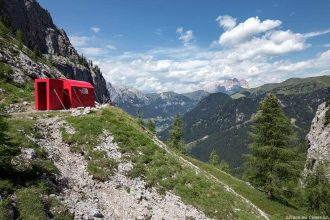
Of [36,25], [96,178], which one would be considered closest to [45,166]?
[96,178]

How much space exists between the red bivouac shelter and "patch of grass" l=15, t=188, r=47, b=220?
21.3 metres

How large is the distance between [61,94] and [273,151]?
91.9 ft

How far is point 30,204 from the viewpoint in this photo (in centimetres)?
1667

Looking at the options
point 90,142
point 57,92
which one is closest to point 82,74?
point 57,92

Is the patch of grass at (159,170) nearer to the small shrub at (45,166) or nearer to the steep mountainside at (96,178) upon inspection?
the steep mountainside at (96,178)

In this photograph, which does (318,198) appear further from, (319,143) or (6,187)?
(319,143)

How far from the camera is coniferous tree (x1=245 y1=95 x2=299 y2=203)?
138 ft

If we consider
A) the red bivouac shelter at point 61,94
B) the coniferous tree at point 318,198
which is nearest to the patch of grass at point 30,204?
the red bivouac shelter at point 61,94

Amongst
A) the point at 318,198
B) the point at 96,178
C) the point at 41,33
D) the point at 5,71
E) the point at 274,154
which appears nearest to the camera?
the point at 96,178

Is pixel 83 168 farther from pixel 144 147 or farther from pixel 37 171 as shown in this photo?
pixel 144 147

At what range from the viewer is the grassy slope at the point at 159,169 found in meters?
23.6

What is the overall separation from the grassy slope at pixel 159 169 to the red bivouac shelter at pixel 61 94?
7585mm

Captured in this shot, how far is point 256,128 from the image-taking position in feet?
148

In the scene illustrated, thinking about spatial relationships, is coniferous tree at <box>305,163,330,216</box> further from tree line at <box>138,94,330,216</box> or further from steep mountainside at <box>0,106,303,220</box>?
steep mountainside at <box>0,106,303,220</box>
